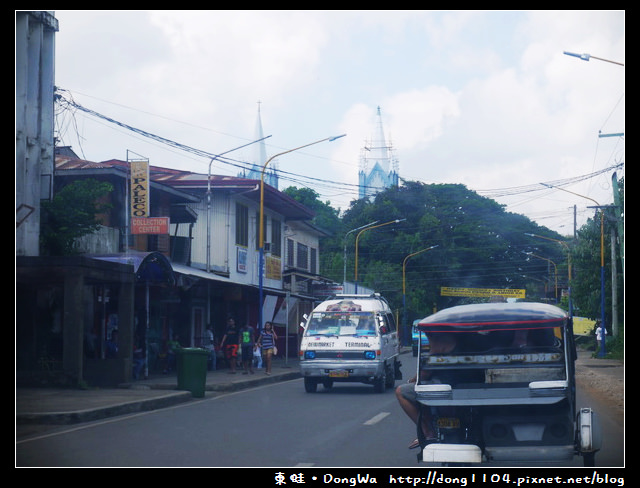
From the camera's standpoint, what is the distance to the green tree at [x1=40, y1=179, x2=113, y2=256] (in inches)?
858

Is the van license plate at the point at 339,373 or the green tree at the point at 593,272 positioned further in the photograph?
the green tree at the point at 593,272

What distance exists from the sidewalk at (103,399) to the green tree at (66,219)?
4.14 m

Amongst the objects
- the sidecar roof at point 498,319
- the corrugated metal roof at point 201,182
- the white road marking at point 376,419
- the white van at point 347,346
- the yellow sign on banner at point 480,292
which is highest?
the corrugated metal roof at point 201,182

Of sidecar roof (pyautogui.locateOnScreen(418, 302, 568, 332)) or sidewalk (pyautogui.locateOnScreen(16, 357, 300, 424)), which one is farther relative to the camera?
sidewalk (pyautogui.locateOnScreen(16, 357, 300, 424))

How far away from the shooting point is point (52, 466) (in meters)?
9.32

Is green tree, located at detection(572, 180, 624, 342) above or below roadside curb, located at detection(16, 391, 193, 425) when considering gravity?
above

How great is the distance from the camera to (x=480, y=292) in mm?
67438

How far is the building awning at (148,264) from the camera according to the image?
2233 centimetres

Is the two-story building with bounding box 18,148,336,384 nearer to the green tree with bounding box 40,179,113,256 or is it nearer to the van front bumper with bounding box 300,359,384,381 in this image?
the green tree with bounding box 40,179,113,256

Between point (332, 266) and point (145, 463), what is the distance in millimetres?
61260

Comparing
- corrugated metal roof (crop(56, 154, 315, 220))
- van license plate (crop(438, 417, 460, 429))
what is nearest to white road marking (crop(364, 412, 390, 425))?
van license plate (crop(438, 417, 460, 429))

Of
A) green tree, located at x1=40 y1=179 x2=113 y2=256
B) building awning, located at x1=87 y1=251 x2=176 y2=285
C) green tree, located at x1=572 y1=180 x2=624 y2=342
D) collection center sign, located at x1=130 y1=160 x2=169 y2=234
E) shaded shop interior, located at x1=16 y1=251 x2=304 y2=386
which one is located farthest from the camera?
green tree, located at x1=572 y1=180 x2=624 y2=342

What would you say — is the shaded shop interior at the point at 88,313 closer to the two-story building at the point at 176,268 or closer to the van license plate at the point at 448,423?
the two-story building at the point at 176,268

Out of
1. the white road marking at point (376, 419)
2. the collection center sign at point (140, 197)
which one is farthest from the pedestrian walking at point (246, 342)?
the white road marking at point (376, 419)
